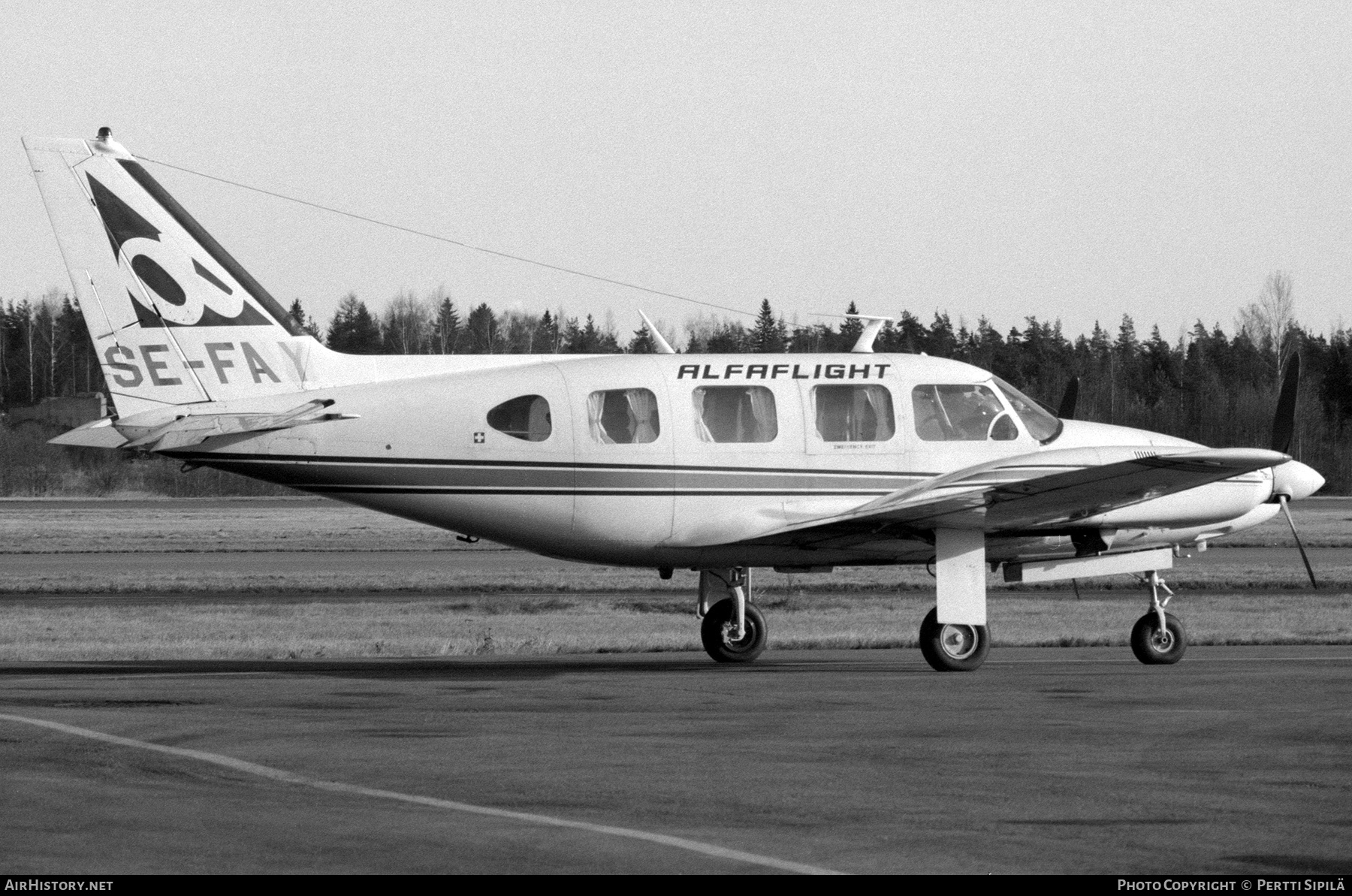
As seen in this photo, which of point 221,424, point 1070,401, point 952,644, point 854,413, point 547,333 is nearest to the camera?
point 221,424

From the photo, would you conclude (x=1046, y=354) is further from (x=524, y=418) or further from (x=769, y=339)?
(x=524, y=418)

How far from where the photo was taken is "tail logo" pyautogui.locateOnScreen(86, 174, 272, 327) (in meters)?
16.7

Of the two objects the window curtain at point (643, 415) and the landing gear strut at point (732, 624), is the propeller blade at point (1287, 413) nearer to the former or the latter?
the landing gear strut at point (732, 624)

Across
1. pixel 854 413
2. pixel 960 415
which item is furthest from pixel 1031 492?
pixel 854 413

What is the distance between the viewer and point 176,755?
34.6 feet

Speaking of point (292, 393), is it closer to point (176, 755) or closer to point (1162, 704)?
point (176, 755)

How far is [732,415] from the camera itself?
1706 cm

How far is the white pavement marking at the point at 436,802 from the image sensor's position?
735cm

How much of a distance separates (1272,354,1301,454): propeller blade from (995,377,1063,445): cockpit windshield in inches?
106

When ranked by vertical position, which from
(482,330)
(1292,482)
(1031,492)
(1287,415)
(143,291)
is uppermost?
(482,330)

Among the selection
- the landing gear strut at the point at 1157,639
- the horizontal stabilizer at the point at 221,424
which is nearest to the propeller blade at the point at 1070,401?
the landing gear strut at the point at 1157,639

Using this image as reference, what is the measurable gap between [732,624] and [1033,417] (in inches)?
160

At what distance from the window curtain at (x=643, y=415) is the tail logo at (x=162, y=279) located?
156 inches

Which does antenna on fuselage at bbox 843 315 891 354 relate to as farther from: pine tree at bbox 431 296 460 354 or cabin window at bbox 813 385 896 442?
pine tree at bbox 431 296 460 354
